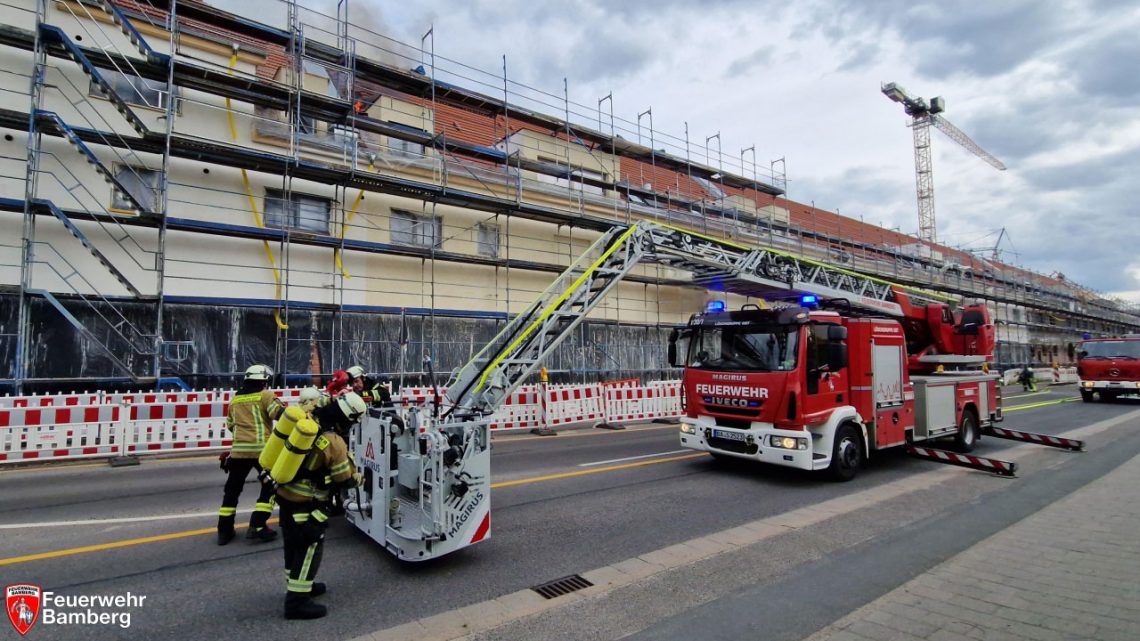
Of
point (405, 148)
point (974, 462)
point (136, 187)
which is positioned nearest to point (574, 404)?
point (974, 462)

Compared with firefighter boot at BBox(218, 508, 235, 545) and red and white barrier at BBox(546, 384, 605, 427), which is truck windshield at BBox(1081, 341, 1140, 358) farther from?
firefighter boot at BBox(218, 508, 235, 545)

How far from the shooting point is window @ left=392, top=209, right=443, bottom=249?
15.2 m

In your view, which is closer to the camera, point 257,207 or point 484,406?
point 484,406

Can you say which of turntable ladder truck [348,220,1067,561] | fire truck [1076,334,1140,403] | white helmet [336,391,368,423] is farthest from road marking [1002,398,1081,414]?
white helmet [336,391,368,423]

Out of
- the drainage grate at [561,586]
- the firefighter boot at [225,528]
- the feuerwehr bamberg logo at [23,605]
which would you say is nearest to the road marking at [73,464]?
the firefighter boot at [225,528]

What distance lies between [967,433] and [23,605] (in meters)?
12.8

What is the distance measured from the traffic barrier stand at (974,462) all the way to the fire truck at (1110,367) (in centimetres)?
1611

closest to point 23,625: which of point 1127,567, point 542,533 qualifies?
point 542,533

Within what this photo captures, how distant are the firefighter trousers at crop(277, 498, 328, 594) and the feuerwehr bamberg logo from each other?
157 centimetres

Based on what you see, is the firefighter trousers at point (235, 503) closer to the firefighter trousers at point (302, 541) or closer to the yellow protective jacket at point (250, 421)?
the yellow protective jacket at point (250, 421)

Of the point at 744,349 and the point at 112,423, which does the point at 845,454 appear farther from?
the point at 112,423

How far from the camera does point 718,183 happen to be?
24688mm

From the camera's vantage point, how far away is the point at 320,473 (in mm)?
3941

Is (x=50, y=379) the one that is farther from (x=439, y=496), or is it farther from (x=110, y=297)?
(x=439, y=496)
